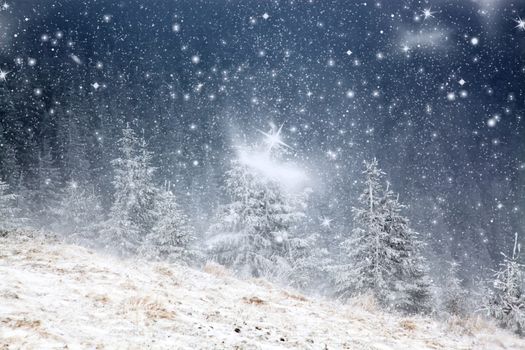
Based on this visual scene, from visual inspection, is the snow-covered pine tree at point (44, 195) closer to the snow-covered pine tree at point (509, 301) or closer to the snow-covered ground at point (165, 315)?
the snow-covered ground at point (165, 315)

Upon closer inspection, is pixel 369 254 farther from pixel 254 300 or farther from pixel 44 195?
pixel 44 195

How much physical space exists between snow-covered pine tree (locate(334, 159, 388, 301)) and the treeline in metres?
0.05

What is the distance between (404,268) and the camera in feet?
61.4

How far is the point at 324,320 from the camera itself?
7.52 metres

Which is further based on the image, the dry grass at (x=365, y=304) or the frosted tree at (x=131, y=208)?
the frosted tree at (x=131, y=208)

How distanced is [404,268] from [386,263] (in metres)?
0.91

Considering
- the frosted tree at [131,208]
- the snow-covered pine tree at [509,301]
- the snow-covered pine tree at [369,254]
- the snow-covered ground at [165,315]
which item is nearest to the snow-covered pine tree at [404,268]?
the snow-covered pine tree at [369,254]

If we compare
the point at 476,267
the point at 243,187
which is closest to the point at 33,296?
the point at 243,187

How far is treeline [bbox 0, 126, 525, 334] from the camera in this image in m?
18.1

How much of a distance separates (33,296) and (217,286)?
4405mm

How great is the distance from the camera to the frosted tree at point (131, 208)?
29.6m

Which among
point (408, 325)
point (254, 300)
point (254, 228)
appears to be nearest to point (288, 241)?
point (254, 228)

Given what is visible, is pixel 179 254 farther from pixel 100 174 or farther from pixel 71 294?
pixel 100 174

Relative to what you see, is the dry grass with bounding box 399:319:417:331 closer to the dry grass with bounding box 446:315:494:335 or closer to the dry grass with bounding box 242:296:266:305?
the dry grass with bounding box 446:315:494:335
